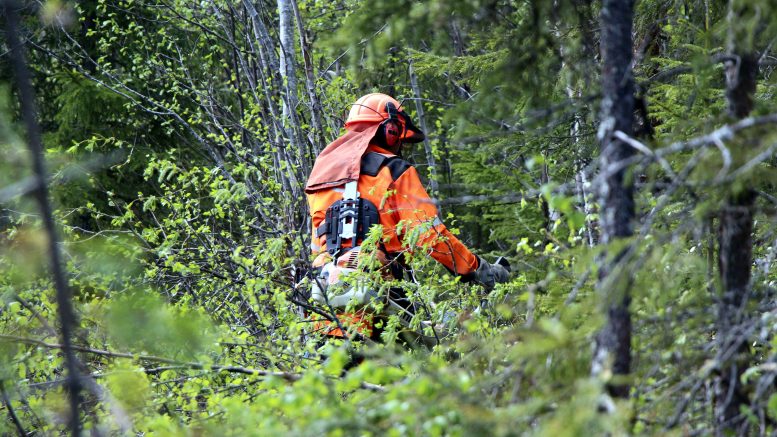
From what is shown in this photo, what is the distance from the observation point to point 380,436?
244 centimetres

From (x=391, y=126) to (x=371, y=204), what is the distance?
731 mm

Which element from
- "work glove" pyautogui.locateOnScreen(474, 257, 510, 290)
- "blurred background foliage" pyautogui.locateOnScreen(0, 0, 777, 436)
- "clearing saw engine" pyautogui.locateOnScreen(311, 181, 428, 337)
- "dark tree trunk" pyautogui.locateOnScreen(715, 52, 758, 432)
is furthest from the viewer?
"work glove" pyautogui.locateOnScreen(474, 257, 510, 290)

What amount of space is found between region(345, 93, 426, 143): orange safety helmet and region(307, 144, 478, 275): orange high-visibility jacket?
10.5 inches

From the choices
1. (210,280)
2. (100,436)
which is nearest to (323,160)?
(210,280)

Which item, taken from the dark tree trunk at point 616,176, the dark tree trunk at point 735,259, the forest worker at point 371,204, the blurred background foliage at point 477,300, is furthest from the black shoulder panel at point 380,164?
the dark tree trunk at point 616,176

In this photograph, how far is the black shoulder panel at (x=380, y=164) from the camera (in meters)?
6.06

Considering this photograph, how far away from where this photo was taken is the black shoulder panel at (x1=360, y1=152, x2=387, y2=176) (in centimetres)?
611

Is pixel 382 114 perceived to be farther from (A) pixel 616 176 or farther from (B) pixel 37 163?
(B) pixel 37 163

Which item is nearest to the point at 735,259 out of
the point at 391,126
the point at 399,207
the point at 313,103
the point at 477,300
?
the point at 477,300

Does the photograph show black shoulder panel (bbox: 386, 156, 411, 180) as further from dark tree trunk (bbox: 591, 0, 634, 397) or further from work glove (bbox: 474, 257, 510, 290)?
dark tree trunk (bbox: 591, 0, 634, 397)

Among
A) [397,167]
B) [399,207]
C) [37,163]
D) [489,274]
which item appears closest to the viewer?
[37,163]

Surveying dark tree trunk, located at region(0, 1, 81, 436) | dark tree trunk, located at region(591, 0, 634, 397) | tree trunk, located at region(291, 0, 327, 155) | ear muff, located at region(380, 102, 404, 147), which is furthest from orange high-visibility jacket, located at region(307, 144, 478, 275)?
dark tree trunk, located at region(0, 1, 81, 436)

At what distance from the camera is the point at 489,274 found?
19.5 feet

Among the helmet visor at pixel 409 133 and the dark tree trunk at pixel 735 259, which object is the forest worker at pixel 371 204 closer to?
the helmet visor at pixel 409 133
